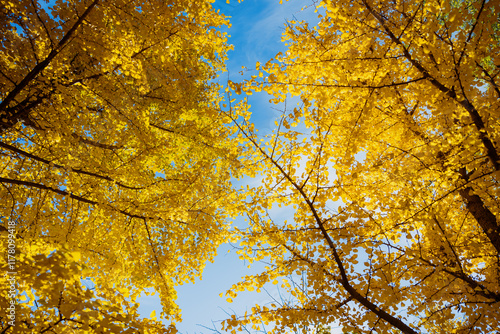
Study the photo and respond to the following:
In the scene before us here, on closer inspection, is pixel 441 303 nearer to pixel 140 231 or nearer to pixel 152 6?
pixel 140 231

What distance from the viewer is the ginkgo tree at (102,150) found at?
8.77 feet

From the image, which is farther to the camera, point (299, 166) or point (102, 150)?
point (102, 150)

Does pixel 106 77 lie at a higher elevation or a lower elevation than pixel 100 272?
higher

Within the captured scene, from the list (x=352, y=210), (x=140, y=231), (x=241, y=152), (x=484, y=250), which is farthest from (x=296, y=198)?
(x=140, y=231)

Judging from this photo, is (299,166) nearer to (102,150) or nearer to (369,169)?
(369,169)

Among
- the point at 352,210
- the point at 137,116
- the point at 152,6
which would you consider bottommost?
the point at 352,210

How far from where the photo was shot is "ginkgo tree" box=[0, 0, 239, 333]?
2674 mm

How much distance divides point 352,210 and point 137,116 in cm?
366

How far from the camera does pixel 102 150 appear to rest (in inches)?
190

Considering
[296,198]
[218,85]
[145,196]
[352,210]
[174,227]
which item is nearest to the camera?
[352,210]

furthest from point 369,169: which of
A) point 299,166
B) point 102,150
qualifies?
point 102,150

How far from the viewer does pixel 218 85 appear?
22.1 feet

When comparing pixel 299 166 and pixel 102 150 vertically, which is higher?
pixel 102 150

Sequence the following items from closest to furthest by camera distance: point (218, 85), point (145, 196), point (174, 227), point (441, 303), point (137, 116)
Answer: point (441, 303) → point (174, 227) → point (137, 116) → point (145, 196) → point (218, 85)
